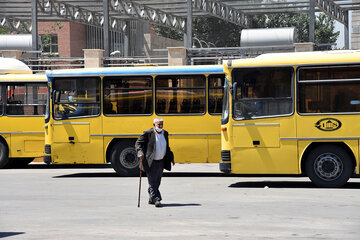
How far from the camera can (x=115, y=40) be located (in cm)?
7494

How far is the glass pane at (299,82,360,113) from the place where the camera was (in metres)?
17.1

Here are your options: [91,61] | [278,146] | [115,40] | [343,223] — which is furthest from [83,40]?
[343,223]

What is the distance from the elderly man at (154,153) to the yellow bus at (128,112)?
610 centimetres

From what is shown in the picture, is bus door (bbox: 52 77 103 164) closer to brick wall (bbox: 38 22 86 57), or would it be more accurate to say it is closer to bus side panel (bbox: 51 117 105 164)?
bus side panel (bbox: 51 117 105 164)

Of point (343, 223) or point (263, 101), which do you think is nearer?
point (343, 223)

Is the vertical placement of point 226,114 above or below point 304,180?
above

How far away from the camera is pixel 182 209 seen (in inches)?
535

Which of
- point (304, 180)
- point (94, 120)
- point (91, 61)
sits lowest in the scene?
point (304, 180)

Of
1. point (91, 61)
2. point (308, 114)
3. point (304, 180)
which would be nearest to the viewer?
point (308, 114)

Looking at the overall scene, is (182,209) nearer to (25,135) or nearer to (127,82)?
(127,82)

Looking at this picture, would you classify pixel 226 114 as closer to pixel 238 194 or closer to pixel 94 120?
pixel 238 194

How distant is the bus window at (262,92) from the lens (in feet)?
57.4

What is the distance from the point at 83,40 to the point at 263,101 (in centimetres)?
5626

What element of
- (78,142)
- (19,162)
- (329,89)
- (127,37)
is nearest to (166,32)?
(127,37)
